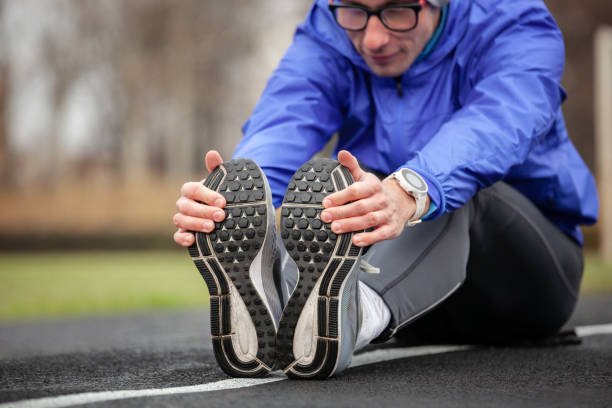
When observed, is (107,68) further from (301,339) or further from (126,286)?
(301,339)

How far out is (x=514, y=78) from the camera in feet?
7.20

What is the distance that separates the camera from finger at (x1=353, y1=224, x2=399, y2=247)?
5.64 ft

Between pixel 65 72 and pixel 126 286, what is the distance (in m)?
13.9

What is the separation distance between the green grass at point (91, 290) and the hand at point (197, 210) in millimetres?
3968

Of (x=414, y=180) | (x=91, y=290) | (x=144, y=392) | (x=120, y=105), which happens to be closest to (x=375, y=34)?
Result: (x=414, y=180)

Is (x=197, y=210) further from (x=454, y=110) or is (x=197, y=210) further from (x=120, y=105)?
(x=120, y=105)

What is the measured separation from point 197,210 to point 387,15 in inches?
35.2

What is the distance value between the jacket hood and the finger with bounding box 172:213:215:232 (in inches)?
37.3

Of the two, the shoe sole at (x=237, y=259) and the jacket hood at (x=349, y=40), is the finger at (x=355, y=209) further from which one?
the jacket hood at (x=349, y=40)

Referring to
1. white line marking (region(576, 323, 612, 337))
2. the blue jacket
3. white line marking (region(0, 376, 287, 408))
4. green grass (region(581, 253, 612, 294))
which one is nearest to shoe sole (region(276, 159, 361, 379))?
white line marking (region(0, 376, 287, 408))

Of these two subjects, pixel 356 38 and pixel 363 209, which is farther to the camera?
pixel 356 38

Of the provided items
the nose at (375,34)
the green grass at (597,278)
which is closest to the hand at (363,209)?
the nose at (375,34)

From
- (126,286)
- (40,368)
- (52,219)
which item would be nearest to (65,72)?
(52,219)

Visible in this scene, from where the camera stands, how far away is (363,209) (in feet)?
5.60
